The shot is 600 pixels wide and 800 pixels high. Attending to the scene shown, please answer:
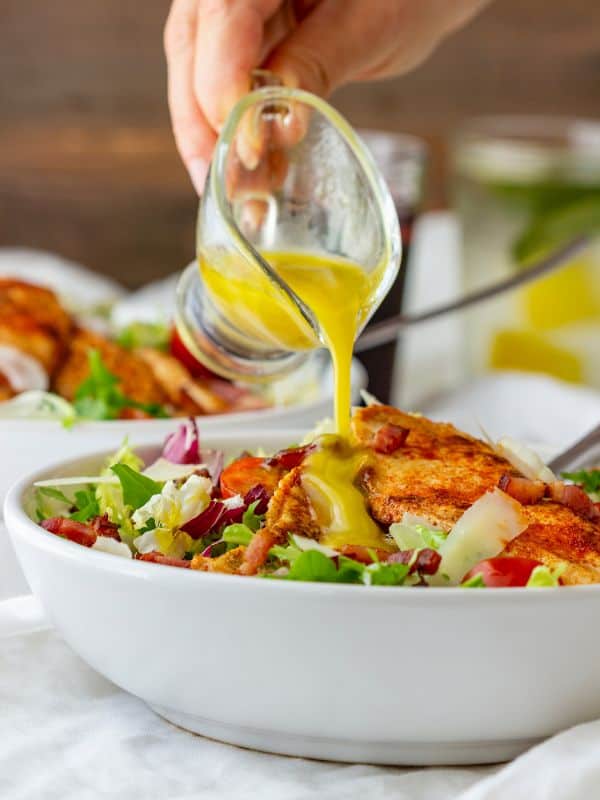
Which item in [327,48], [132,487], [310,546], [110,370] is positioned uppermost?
[327,48]

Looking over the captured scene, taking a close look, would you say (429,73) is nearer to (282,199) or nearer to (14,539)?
(282,199)

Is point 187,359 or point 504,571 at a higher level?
point 504,571

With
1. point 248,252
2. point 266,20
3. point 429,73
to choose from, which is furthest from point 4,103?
point 248,252

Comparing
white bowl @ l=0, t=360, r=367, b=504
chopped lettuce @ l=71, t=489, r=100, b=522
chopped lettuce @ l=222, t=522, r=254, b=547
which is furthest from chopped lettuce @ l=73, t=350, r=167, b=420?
chopped lettuce @ l=222, t=522, r=254, b=547

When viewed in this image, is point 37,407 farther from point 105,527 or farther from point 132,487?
point 105,527

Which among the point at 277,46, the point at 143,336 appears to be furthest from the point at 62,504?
the point at 143,336

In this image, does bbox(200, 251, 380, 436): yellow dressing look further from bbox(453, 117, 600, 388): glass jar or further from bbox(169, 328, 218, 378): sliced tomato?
bbox(453, 117, 600, 388): glass jar

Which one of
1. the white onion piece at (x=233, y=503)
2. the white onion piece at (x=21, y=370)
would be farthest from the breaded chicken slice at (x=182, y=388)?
the white onion piece at (x=233, y=503)
